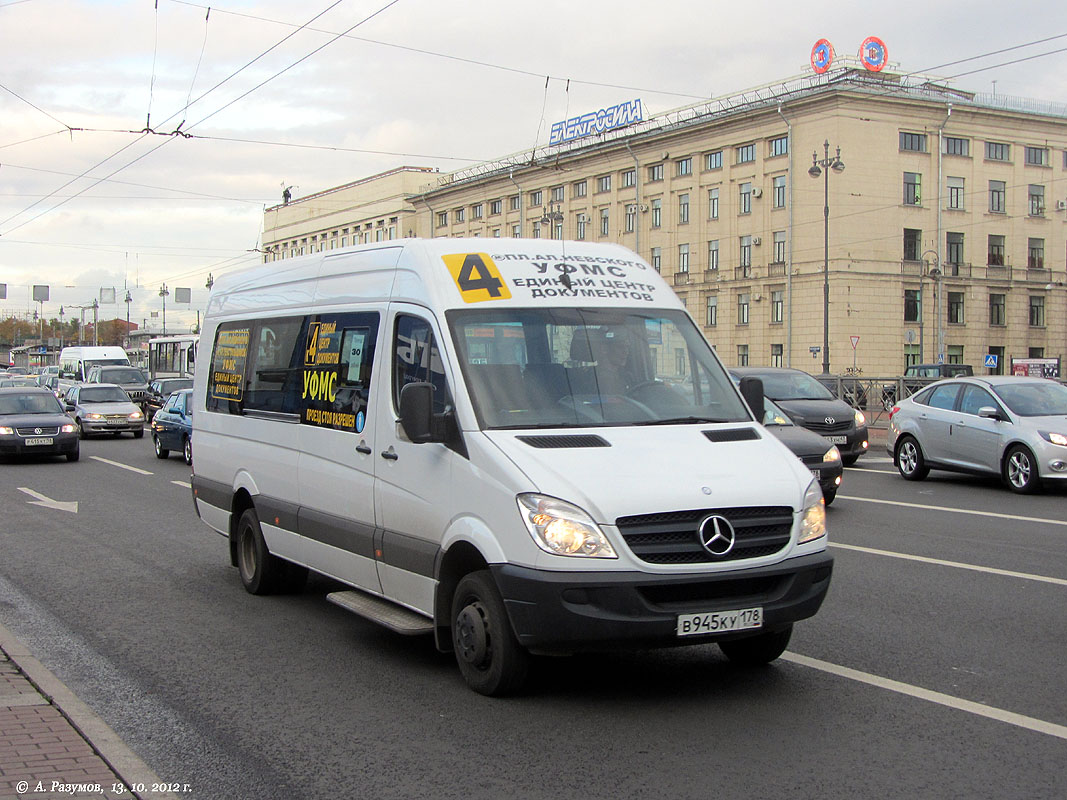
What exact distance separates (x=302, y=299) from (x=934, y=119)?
59995 millimetres

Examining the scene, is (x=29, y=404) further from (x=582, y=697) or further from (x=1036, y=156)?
(x=1036, y=156)

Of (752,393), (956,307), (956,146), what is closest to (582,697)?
(752,393)

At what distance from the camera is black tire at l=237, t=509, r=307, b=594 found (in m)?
8.58

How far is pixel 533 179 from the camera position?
255 ft

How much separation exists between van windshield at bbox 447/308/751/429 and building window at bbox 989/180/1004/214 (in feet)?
207

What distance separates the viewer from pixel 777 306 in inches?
2489

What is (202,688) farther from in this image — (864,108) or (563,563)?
(864,108)

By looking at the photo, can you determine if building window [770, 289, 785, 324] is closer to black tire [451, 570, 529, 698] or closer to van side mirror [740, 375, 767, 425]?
van side mirror [740, 375, 767, 425]

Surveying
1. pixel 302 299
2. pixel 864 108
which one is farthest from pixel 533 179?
pixel 302 299

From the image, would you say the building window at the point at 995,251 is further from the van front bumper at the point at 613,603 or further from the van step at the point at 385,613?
the van front bumper at the point at 613,603

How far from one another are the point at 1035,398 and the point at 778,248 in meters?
47.9

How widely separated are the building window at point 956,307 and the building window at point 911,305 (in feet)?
9.29

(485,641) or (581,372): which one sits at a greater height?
(581,372)

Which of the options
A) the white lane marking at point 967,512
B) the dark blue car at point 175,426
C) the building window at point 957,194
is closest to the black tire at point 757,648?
the white lane marking at point 967,512
